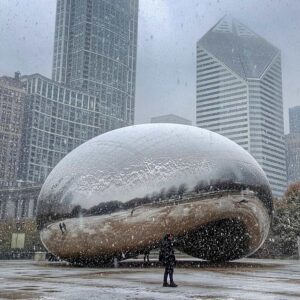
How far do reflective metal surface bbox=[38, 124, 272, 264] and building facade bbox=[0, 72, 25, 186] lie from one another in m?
134

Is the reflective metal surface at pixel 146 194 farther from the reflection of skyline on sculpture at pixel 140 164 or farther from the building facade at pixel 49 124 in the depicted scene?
the building facade at pixel 49 124

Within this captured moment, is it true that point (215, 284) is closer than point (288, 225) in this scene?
Yes

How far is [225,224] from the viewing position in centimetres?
1867

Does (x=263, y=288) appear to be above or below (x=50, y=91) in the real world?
below

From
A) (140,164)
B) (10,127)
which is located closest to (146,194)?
(140,164)

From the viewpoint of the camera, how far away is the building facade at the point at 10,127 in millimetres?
147375

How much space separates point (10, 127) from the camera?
150 meters

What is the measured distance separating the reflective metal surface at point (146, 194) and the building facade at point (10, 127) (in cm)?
13389

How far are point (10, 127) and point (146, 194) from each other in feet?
461

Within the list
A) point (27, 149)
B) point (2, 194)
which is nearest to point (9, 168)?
point (27, 149)

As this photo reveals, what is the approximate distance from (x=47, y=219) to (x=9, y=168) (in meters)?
137

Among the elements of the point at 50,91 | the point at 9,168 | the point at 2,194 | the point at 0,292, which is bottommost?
the point at 0,292

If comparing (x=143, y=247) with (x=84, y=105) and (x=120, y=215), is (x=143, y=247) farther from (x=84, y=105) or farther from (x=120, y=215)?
(x=84, y=105)

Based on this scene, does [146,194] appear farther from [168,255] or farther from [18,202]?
[18,202]
